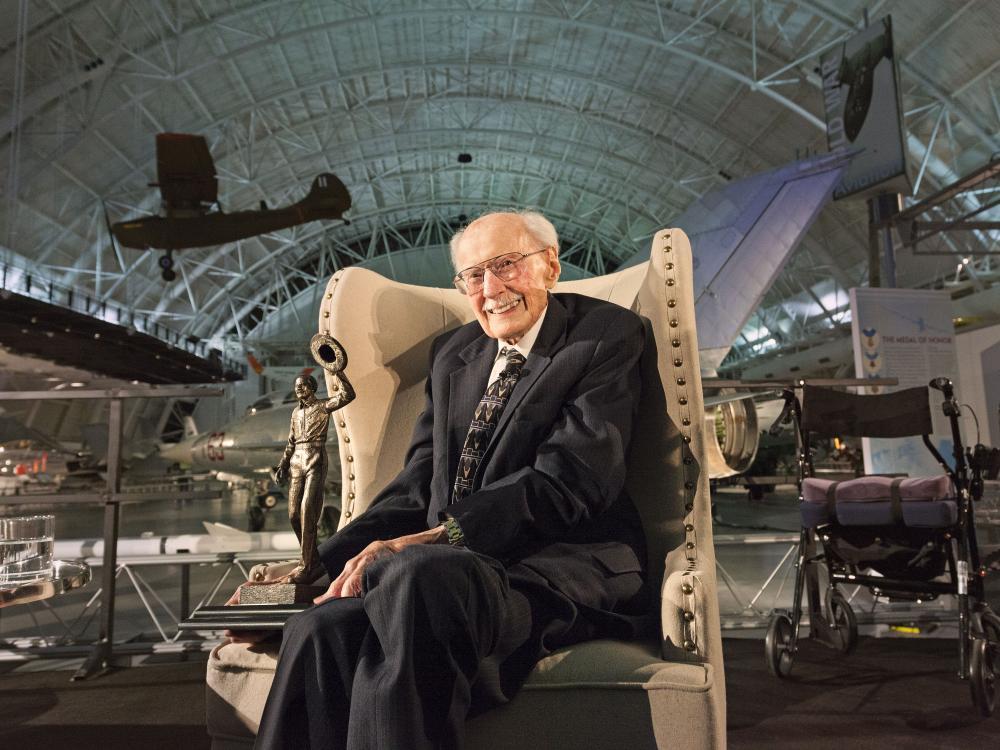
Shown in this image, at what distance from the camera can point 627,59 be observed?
15.9 metres

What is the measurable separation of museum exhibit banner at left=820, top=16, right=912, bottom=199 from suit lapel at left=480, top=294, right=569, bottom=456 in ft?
28.4

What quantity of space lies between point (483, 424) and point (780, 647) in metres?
2.04

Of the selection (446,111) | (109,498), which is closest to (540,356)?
(109,498)

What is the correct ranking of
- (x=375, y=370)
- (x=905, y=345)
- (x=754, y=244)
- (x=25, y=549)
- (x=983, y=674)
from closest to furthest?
(x=25, y=549)
(x=375, y=370)
(x=983, y=674)
(x=905, y=345)
(x=754, y=244)

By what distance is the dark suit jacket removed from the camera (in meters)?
1.35

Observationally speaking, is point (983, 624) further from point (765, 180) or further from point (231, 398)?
point (231, 398)

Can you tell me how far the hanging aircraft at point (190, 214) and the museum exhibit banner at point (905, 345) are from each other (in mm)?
12248

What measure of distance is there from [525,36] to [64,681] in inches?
621

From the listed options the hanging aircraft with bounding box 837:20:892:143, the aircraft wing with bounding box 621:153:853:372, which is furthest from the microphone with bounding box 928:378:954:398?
the hanging aircraft with bounding box 837:20:892:143

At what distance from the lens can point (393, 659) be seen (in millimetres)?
1032

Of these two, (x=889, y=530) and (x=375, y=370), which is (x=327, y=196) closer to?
(x=375, y=370)

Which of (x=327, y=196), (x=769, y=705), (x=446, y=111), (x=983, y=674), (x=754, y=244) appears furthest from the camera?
(x=446, y=111)

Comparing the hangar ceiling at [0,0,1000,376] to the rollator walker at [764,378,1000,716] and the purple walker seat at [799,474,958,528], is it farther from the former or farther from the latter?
the purple walker seat at [799,474,958,528]

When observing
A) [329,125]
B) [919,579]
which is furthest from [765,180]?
[329,125]
